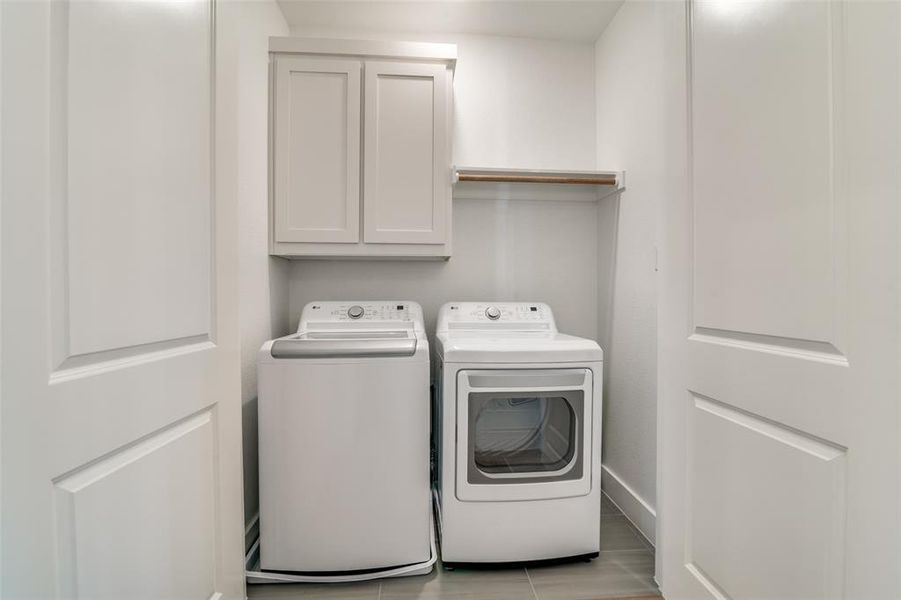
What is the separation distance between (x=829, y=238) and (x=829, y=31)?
0.39m

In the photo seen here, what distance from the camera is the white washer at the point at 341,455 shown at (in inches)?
55.8

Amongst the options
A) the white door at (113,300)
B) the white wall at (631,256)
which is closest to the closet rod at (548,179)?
the white wall at (631,256)

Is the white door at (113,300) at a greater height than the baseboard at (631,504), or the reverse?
the white door at (113,300)

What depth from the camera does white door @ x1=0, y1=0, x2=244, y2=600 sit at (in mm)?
549

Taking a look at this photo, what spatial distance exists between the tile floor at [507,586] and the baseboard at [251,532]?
0.17 meters

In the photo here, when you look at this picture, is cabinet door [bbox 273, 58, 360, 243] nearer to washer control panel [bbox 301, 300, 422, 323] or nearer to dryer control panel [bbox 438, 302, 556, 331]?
washer control panel [bbox 301, 300, 422, 323]

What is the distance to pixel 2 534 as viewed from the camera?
20.5 inches

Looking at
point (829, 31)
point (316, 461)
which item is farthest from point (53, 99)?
point (829, 31)

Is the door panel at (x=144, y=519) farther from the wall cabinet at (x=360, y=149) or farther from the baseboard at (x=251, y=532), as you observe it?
the wall cabinet at (x=360, y=149)

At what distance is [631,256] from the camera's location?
1.93 meters

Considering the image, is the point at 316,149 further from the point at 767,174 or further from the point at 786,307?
the point at 786,307

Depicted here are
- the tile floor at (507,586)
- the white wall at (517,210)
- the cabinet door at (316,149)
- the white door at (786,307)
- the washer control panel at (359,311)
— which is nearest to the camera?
the white door at (786,307)

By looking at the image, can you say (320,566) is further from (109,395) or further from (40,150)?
(40,150)

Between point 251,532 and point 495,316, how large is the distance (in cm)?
144
